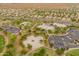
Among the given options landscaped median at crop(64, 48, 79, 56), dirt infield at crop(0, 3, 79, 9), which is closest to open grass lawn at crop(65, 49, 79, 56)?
landscaped median at crop(64, 48, 79, 56)

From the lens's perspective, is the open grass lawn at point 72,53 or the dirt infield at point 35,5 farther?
the dirt infield at point 35,5

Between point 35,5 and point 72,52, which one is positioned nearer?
point 72,52

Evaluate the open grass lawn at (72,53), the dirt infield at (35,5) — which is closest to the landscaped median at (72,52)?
the open grass lawn at (72,53)

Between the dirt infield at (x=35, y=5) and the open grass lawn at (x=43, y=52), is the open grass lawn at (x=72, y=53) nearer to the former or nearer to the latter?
the open grass lawn at (x=43, y=52)

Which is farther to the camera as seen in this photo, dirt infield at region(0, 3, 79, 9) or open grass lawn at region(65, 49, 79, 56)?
dirt infield at region(0, 3, 79, 9)

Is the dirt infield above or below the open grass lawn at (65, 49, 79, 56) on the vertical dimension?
above

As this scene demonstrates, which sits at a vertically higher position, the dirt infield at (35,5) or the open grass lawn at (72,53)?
the dirt infield at (35,5)

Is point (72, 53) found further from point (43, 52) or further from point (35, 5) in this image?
point (35, 5)

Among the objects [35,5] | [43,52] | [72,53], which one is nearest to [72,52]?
[72,53]

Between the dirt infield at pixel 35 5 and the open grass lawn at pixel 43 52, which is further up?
the dirt infield at pixel 35 5

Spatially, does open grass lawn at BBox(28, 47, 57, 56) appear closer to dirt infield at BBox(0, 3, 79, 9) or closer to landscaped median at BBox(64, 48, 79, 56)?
landscaped median at BBox(64, 48, 79, 56)

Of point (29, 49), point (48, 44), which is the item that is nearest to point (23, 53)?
point (29, 49)
